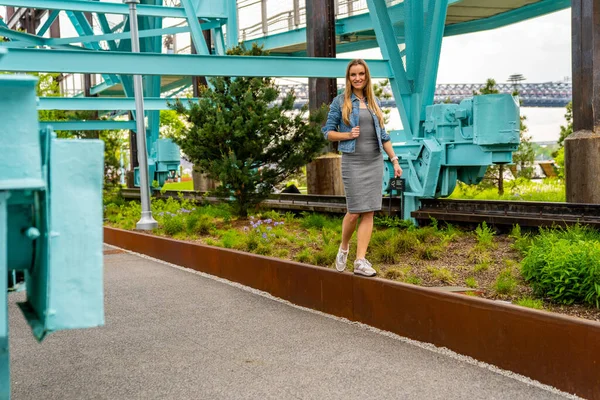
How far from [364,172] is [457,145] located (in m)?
3.52

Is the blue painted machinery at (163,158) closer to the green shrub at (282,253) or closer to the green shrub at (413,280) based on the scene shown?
the green shrub at (282,253)

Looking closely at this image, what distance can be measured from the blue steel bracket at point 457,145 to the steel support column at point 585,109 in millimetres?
3692

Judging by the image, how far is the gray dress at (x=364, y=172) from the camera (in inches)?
250

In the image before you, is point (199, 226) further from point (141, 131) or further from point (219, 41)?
point (219, 41)

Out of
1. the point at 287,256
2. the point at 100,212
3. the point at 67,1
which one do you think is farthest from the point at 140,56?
the point at 67,1

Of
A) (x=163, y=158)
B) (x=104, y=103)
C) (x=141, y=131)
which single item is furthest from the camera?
(x=163, y=158)

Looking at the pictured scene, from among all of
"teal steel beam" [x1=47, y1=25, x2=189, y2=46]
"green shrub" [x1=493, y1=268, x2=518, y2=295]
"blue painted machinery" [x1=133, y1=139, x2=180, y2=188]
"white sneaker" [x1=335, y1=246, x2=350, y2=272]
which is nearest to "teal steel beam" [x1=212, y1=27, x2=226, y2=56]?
"teal steel beam" [x1=47, y1=25, x2=189, y2=46]

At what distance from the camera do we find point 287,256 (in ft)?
27.6

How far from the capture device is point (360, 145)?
6.38 m

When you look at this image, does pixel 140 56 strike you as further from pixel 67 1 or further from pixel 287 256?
pixel 67 1

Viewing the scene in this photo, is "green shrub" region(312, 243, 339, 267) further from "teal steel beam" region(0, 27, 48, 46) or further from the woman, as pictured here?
"teal steel beam" region(0, 27, 48, 46)

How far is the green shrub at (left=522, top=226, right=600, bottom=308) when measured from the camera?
4.86m

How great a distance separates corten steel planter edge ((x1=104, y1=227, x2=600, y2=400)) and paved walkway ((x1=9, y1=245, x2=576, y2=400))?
0.14 meters

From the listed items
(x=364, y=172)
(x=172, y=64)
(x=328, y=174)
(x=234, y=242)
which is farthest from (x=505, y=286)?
(x=328, y=174)
